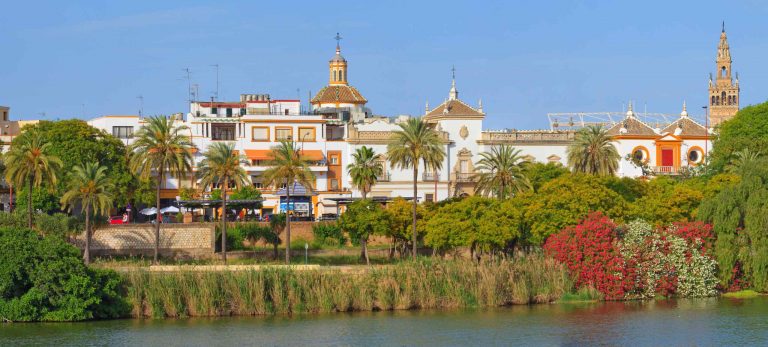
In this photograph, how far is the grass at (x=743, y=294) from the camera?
6621 cm

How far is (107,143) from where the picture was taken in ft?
299

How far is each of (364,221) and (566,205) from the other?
11016mm

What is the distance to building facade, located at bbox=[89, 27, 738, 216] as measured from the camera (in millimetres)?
97375

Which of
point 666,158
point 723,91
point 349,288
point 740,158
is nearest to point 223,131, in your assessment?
point 666,158

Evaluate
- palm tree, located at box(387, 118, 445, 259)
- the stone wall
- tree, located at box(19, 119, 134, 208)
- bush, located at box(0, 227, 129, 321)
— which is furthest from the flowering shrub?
tree, located at box(19, 119, 134, 208)

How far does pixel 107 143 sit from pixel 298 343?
3968 cm

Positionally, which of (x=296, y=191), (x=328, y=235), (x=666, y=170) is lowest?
(x=328, y=235)

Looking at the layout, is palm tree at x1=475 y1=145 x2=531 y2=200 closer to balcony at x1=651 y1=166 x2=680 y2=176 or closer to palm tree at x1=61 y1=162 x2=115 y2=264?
palm tree at x1=61 y1=162 x2=115 y2=264

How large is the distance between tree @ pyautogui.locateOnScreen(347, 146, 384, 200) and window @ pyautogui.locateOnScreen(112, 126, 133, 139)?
52.5 ft

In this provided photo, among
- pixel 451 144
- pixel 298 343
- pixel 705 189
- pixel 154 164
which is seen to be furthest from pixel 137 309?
pixel 451 144

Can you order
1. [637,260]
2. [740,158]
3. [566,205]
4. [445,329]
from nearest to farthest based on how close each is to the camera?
[445,329], [637,260], [566,205], [740,158]

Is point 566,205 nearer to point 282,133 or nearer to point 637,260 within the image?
point 637,260

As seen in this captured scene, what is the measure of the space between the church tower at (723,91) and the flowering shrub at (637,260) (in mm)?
103573

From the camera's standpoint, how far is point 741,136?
314ft
